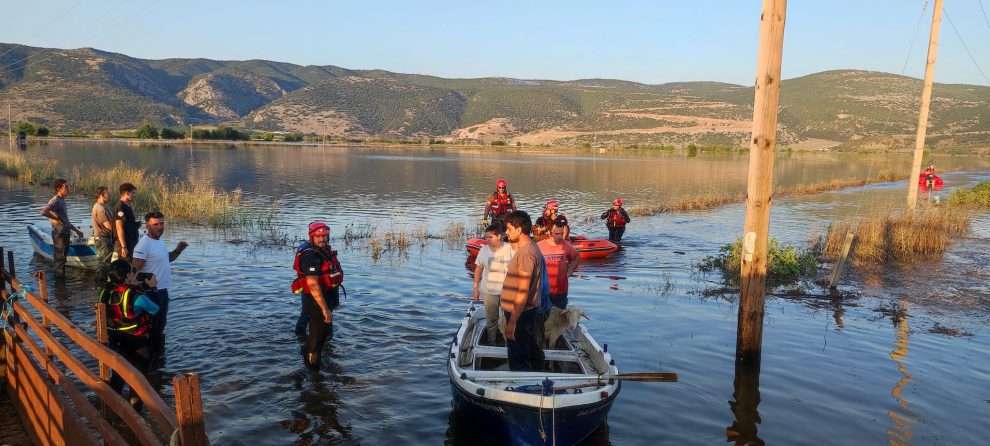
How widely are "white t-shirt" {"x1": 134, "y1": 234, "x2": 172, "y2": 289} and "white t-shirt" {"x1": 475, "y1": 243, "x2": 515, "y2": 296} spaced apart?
3543 mm

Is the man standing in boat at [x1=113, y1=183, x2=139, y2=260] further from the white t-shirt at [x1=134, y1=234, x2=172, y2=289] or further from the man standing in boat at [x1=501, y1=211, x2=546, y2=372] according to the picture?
the man standing in boat at [x1=501, y1=211, x2=546, y2=372]

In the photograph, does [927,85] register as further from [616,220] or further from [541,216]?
[541,216]

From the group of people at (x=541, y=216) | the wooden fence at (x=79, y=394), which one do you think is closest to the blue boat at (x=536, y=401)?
the wooden fence at (x=79, y=394)

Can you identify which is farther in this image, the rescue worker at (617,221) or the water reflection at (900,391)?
the rescue worker at (617,221)

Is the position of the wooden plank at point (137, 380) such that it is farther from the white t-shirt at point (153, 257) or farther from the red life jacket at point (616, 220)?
the red life jacket at point (616, 220)

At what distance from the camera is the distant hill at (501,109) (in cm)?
12938

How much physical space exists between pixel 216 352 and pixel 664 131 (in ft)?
449

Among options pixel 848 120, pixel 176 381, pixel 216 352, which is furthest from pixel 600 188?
pixel 848 120

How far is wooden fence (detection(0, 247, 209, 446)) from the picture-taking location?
3494 mm

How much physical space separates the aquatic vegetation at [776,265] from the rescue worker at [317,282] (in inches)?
373

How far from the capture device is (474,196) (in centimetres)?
3609

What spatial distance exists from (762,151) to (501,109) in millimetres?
167375

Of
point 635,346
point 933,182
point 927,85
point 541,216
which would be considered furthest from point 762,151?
point 933,182

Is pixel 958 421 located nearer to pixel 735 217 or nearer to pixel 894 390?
pixel 894 390
